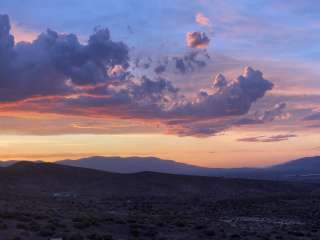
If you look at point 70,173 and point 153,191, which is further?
point 70,173

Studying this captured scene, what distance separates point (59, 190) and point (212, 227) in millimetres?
62113

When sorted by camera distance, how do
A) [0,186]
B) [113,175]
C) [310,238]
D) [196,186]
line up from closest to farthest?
[310,238] < [0,186] < [196,186] < [113,175]

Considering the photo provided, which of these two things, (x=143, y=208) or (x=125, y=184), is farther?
(x=125, y=184)

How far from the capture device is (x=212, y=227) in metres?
42.1

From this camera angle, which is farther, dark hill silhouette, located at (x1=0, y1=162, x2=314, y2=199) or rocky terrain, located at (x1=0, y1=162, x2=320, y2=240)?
dark hill silhouette, located at (x1=0, y1=162, x2=314, y2=199)

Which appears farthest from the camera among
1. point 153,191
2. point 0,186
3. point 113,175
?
point 113,175

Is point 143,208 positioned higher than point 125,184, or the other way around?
point 125,184

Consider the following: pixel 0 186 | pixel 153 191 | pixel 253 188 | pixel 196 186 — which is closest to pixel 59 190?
pixel 0 186

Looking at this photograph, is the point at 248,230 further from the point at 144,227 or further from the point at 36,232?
the point at 36,232

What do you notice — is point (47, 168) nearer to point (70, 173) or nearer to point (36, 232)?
point (70, 173)

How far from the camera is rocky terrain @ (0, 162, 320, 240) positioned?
36281 millimetres

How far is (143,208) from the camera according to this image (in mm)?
61969

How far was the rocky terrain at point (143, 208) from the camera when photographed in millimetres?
36281

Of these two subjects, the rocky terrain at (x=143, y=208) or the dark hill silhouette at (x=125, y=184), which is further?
the dark hill silhouette at (x=125, y=184)
